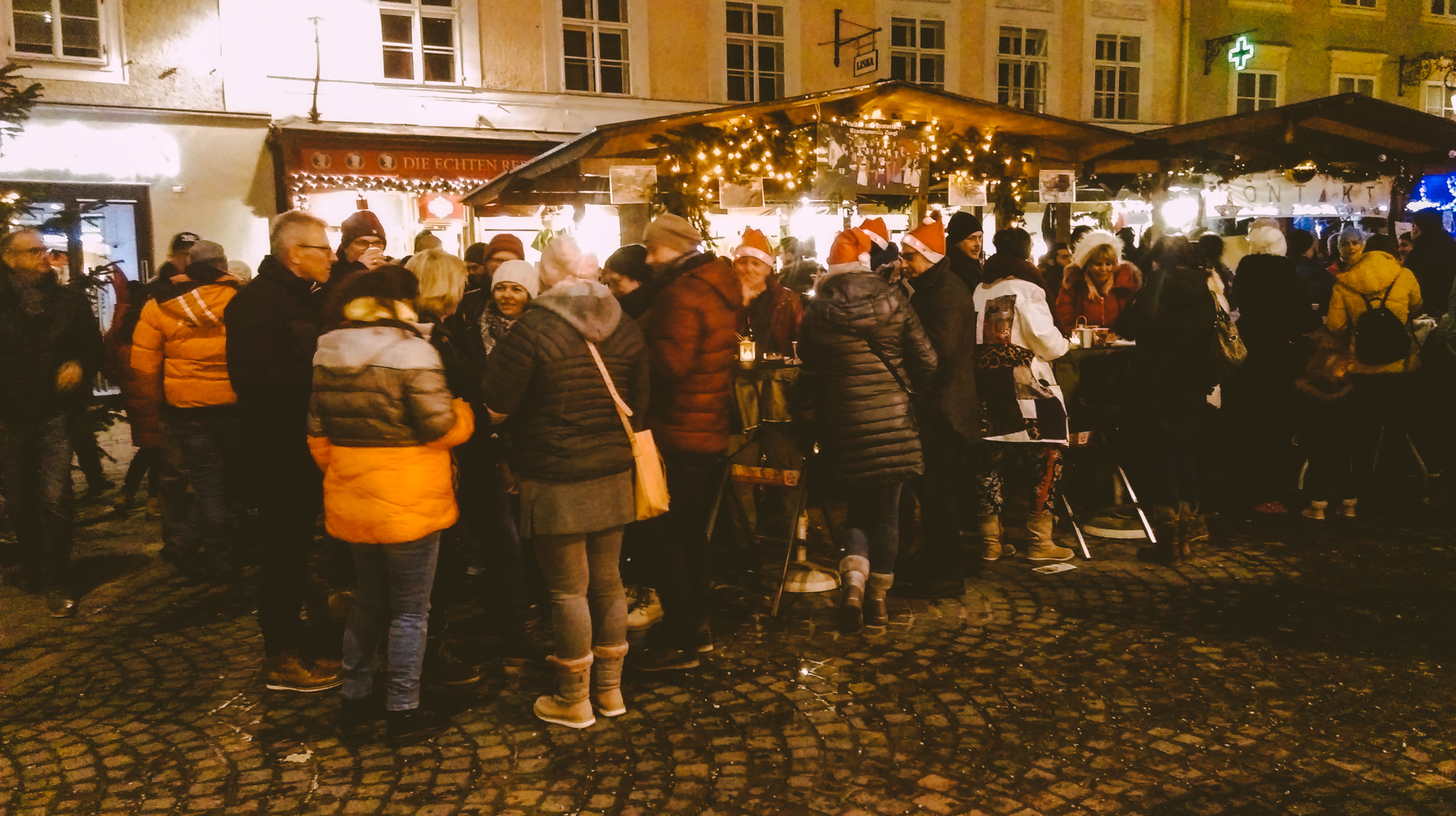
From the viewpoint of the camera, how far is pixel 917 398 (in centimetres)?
514

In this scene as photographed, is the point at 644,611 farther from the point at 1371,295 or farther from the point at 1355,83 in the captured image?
the point at 1355,83

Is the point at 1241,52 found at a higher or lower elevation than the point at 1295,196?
higher

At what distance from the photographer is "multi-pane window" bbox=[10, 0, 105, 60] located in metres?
13.7

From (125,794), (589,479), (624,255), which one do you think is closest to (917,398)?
(624,255)

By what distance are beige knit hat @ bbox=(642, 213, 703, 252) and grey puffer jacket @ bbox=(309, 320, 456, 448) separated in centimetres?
127

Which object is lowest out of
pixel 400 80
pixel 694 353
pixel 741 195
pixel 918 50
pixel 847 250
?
pixel 694 353

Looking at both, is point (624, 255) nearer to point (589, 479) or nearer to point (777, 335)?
point (589, 479)

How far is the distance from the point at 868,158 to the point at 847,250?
3.37 metres

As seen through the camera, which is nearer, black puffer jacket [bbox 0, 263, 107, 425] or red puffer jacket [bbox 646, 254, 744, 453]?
red puffer jacket [bbox 646, 254, 744, 453]

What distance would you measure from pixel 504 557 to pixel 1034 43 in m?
17.9

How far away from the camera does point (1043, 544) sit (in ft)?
20.6

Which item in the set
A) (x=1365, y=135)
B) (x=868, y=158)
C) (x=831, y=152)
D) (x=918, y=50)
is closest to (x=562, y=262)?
(x=831, y=152)

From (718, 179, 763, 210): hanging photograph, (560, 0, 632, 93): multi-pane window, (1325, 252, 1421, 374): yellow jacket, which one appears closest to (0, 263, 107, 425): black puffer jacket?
(718, 179, 763, 210): hanging photograph

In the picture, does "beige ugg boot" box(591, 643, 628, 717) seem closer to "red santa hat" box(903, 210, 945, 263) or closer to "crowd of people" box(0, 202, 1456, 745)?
"crowd of people" box(0, 202, 1456, 745)
